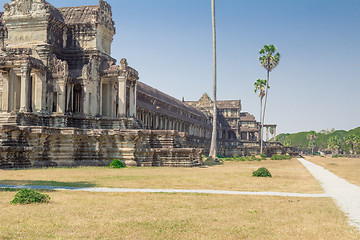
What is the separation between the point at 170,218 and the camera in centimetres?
902

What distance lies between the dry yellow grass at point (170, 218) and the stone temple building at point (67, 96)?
12926mm

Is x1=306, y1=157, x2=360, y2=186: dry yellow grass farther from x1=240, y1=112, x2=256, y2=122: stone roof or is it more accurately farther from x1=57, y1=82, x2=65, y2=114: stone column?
x1=240, y1=112, x2=256, y2=122: stone roof

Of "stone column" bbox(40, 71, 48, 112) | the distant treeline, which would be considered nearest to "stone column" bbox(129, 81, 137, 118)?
"stone column" bbox(40, 71, 48, 112)

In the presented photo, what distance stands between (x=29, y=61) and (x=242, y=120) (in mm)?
84513

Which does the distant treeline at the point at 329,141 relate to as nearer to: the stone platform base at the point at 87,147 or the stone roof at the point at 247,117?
the stone roof at the point at 247,117

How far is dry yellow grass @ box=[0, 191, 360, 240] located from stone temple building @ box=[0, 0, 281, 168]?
1293 centimetres

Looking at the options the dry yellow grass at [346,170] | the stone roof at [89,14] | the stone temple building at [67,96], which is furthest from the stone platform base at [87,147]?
the dry yellow grass at [346,170]

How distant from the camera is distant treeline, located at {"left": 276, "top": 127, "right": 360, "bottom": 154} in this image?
123 meters

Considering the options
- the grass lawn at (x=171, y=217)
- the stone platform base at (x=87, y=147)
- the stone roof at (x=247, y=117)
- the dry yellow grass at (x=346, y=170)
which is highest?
the stone roof at (x=247, y=117)

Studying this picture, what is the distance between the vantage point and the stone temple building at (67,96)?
24.7m

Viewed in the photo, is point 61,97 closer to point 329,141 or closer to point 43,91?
point 43,91

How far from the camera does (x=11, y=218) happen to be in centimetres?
859

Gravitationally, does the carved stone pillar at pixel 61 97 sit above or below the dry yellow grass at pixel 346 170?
above

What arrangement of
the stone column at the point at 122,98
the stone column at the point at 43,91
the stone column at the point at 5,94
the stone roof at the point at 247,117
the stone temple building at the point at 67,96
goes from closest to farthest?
1. the stone temple building at the point at 67,96
2. the stone column at the point at 5,94
3. the stone column at the point at 43,91
4. the stone column at the point at 122,98
5. the stone roof at the point at 247,117
